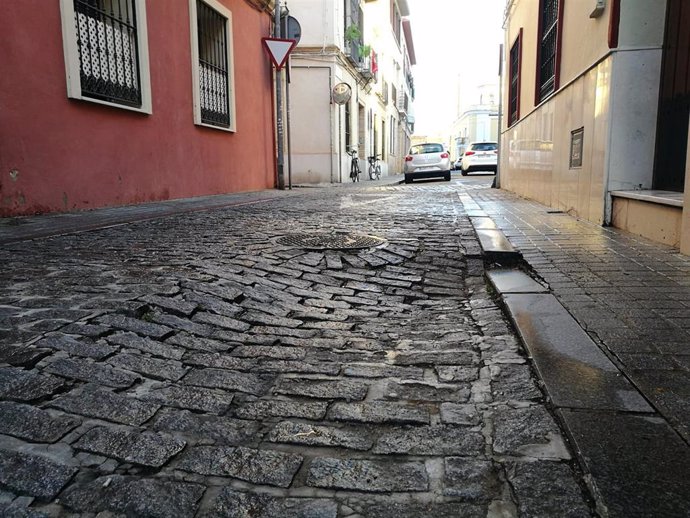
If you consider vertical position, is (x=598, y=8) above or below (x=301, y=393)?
above

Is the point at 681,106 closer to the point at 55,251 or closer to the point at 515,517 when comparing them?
the point at 515,517

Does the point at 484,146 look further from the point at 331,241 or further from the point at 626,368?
the point at 626,368

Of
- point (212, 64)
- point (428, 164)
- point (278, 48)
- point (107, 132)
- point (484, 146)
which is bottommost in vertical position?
point (428, 164)

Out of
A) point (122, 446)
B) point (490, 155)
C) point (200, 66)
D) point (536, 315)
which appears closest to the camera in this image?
point (122, 446)

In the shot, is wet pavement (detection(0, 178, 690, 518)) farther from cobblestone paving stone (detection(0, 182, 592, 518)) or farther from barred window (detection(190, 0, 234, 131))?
barred window (detection(190, 0, 234, 131))

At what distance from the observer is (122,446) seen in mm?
1549

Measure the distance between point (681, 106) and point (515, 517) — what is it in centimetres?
483

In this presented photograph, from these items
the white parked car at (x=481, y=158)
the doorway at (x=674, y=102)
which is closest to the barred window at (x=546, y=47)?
the doorway at (x=674, y=102)

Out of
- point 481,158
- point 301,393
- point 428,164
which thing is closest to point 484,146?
point 481,158

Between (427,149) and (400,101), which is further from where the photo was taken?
(400,101)

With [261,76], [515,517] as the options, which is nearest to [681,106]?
[515,517]

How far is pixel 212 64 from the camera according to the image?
10.8 m

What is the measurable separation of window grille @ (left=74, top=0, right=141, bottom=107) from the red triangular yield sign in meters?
4.53

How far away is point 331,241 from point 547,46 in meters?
6.29
